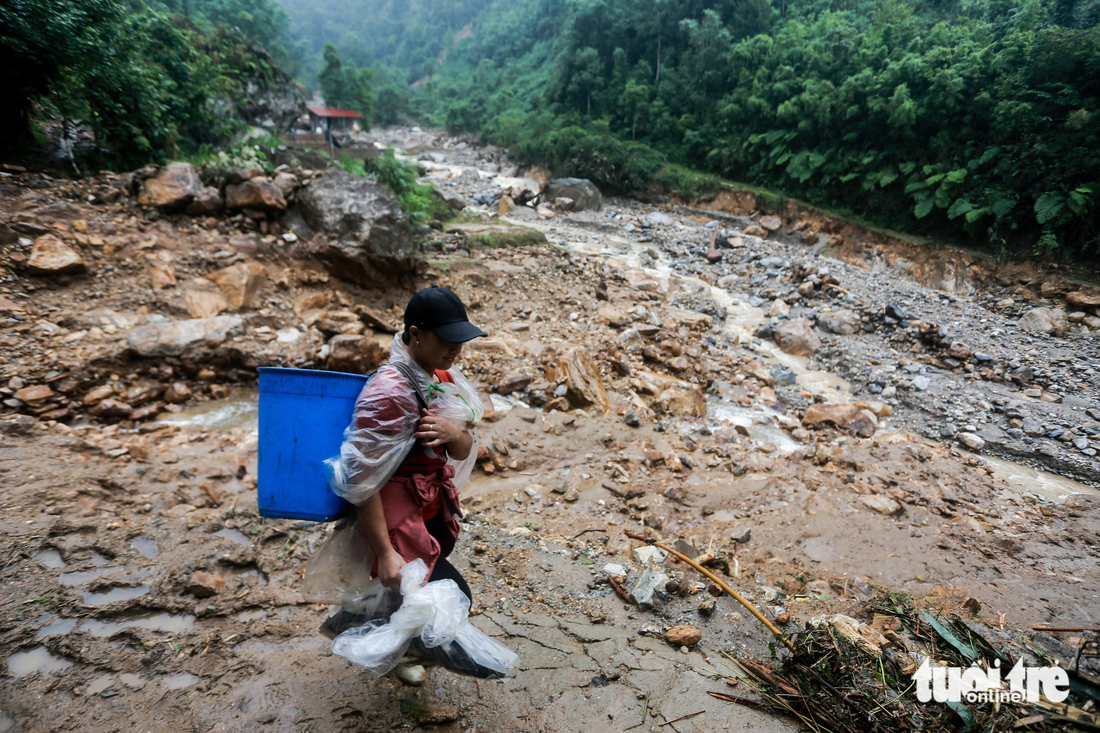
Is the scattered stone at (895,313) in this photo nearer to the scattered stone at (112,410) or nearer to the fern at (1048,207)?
the fern at (1048,207)

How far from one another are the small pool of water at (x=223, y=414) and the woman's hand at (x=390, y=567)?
11.0 feet

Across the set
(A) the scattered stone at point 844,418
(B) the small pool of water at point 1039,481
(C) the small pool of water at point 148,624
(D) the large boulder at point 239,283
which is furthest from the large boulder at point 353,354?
(B) the small pool of water at point 1039,481

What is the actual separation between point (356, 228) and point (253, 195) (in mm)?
1178

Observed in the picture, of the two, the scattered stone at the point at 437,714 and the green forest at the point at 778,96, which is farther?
the green forest at the point at 778,96

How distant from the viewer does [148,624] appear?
7.04 ft

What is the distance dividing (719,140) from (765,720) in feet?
60.9

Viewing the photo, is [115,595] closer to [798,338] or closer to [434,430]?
[434,430]

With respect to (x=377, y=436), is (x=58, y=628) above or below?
below

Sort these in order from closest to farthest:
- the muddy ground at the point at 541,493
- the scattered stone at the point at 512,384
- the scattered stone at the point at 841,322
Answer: the muddy ground at the point at 541,493 < the scattered stone at the point at 512,384 < the scattered stone at the point at 841,322

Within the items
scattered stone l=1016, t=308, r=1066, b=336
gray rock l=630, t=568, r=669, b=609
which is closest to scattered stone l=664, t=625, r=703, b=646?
gray rock l=630, t=568, r=669, b=609

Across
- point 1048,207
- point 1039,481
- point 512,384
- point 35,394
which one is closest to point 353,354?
point 512,384

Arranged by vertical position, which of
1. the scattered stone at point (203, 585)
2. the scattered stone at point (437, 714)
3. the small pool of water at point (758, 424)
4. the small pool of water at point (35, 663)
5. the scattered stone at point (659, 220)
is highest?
the scattered stone at point (659, 220)

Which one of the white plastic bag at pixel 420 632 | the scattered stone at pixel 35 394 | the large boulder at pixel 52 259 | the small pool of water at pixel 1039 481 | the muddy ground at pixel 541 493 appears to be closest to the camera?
the white plastic bag at pixel 420 632

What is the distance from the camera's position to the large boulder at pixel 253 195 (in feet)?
19.6
